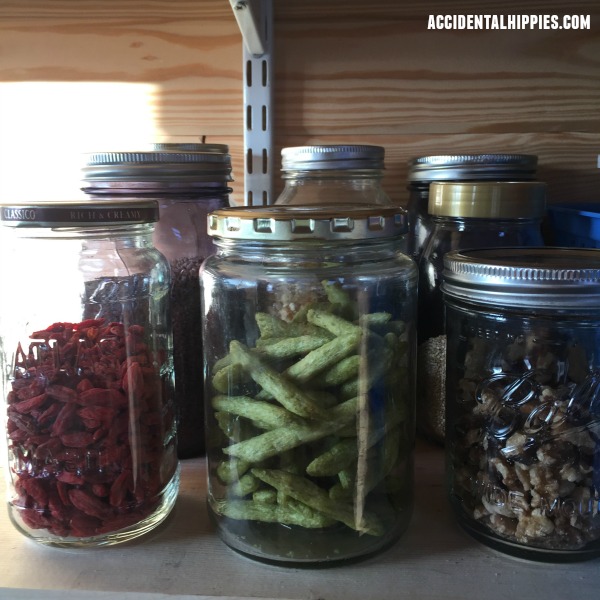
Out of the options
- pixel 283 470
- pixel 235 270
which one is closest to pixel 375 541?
pixel 283 470

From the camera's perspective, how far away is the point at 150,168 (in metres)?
0.54

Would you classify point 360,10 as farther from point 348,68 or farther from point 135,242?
point 135,242

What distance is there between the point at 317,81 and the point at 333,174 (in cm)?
17

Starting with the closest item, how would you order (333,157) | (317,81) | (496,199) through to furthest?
1. (496,199)
2. (333,157)
3. (317,81)

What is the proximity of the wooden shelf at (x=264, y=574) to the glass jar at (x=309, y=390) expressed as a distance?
0.02 m

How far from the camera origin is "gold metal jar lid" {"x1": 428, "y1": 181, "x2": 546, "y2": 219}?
1.66 feet

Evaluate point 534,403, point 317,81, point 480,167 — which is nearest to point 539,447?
point 534,403

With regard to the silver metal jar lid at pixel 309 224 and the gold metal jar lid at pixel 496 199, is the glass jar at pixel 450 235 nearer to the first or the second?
the gold metal jar lid at pixel 496 199

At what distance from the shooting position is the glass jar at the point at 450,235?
51 cm

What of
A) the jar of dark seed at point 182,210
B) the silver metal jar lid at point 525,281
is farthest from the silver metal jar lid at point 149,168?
the silver metal jar lid at point 525,281

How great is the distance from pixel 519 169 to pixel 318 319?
12.5 inches

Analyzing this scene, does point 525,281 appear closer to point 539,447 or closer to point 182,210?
point 539,447

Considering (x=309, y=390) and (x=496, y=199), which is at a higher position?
(x=496, y=199)

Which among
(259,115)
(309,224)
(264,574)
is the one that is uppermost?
(259,115)
